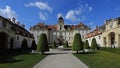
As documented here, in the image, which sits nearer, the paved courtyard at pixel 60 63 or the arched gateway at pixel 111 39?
the paved courtyard at pixel 60 63

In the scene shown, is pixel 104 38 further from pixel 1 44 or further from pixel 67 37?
pixel 67 37

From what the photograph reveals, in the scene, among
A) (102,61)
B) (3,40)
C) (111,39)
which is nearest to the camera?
(102,61)

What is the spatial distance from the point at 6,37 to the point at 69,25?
68.9 meters

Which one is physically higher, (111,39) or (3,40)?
(3,40)

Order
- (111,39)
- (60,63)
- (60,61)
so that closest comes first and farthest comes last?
(60,63), (60,61), (111,39)

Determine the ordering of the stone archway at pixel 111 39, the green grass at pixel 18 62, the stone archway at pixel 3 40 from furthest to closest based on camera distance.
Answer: the stone archway at pixel 111 39 → the stone archway at pixel 3 40 → the green grass at pixel 18 62

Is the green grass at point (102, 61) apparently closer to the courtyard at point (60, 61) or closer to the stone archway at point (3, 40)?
the courtyard at point (60, 61)

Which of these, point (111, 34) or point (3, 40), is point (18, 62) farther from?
point (111, 34)

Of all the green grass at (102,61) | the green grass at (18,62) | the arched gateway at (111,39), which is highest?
the arched gateway at (111,39)

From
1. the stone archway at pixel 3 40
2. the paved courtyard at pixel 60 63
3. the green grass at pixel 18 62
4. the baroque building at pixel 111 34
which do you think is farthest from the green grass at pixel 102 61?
the stone archway at pixel 3 40

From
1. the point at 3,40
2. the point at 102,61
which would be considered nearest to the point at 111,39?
the point at 3,40

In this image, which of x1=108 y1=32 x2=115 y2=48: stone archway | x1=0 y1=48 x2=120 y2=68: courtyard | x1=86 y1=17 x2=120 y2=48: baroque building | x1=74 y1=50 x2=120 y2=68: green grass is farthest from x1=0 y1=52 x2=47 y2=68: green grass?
x1=108 y1=32 x2=115 y2=48: stone archway

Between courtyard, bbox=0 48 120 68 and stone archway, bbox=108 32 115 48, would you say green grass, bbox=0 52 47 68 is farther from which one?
stone archway, bbox=108 32 115 48

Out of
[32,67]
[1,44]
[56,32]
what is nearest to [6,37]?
[1,44]
